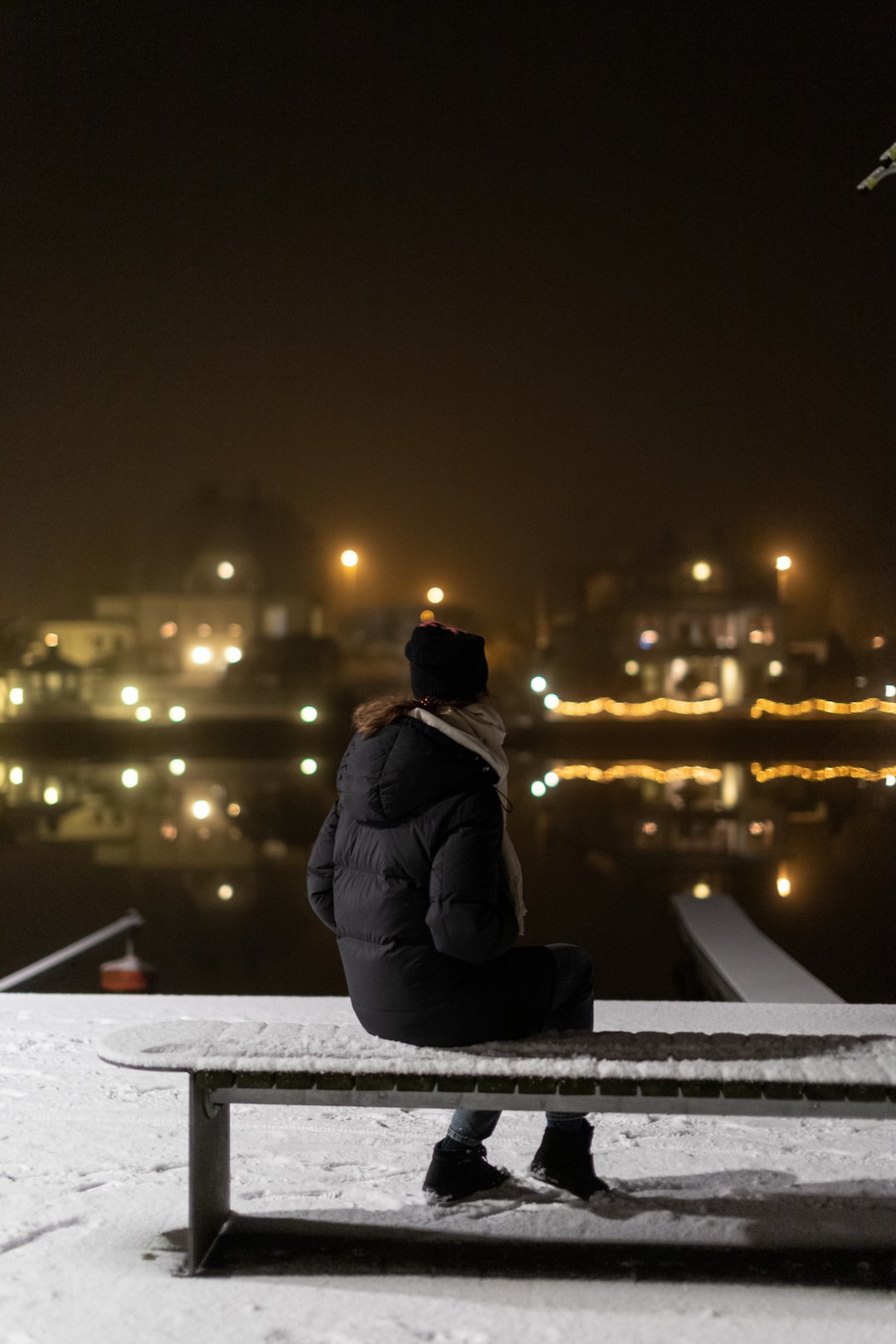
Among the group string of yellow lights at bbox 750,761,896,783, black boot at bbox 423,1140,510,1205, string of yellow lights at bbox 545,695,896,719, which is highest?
string of yellow lights at bbox 545,695,896,719

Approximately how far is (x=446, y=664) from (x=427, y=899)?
673mm

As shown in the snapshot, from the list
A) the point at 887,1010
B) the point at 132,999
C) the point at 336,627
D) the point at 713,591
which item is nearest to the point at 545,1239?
the point at 887,1010

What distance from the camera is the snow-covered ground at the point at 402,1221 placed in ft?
10.4

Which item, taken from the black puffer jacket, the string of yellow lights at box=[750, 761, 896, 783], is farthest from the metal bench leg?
the string of yellow lights at box=[750, 761, 896, 783]

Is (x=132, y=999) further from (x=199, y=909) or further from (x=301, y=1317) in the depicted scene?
(x=199, y=909)

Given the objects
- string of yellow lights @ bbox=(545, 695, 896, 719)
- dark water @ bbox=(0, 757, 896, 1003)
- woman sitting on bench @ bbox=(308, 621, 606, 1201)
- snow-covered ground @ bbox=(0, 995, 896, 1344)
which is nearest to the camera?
snow-covered ground @ bbox=(0, 995, 896, 1344)

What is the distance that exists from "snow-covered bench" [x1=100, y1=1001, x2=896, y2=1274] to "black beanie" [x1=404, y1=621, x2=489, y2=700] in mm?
988

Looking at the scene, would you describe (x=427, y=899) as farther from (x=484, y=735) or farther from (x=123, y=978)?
(x=123, y=978)

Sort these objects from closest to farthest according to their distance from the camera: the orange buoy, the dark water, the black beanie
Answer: the black beanie, the orange buoy, the dark water

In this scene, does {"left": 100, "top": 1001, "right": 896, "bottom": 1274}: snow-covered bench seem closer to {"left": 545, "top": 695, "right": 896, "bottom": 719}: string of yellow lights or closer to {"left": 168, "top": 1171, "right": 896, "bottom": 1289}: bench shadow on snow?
{"left": 168, "top": 1171, "right": 896, "bottom": 1289}: bench shadow on snow

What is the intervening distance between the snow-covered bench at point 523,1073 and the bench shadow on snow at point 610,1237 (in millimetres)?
320

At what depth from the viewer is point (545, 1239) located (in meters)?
3.63

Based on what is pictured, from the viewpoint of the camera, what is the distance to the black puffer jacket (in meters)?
3.37

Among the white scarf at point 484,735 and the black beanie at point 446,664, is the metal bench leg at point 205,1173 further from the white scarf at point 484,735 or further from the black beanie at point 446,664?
the black beanie at point 446,664
